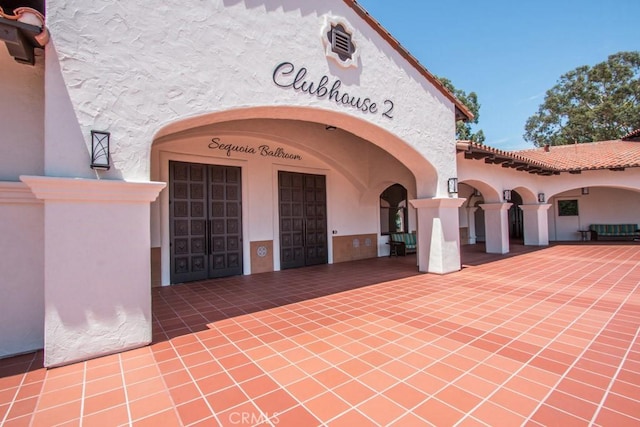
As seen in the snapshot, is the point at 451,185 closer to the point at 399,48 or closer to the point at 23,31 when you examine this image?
the point at 399,48

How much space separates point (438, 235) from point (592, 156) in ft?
39.2

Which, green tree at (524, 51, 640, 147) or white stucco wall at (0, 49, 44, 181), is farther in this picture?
green tree at (524, 51, 640, 147)

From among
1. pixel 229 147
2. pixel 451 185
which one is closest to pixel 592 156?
pixel 451 185

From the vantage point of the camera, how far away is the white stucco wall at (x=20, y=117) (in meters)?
3.54

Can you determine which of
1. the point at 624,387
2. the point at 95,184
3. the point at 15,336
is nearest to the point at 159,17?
the point at 95,184

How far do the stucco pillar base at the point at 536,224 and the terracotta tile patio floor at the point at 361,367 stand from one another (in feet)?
30.5

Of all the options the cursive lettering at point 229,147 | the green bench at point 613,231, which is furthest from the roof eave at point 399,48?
the green bench at point 613,231

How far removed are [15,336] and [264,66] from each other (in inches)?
184

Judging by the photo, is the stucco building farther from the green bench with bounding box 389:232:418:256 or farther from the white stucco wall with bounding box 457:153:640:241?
the green bench with bounding box 389:232:418:256

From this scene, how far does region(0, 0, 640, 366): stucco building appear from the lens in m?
3.25

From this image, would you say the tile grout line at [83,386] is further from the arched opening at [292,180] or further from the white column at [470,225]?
the white column at [470,225]

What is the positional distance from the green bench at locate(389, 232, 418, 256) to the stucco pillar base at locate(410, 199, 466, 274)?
339cm

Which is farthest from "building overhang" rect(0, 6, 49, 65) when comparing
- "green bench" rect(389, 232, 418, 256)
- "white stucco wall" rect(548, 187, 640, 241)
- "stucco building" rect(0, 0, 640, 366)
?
"white stucco wall" rect(548, 187, 640, 241)

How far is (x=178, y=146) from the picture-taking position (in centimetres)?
746
